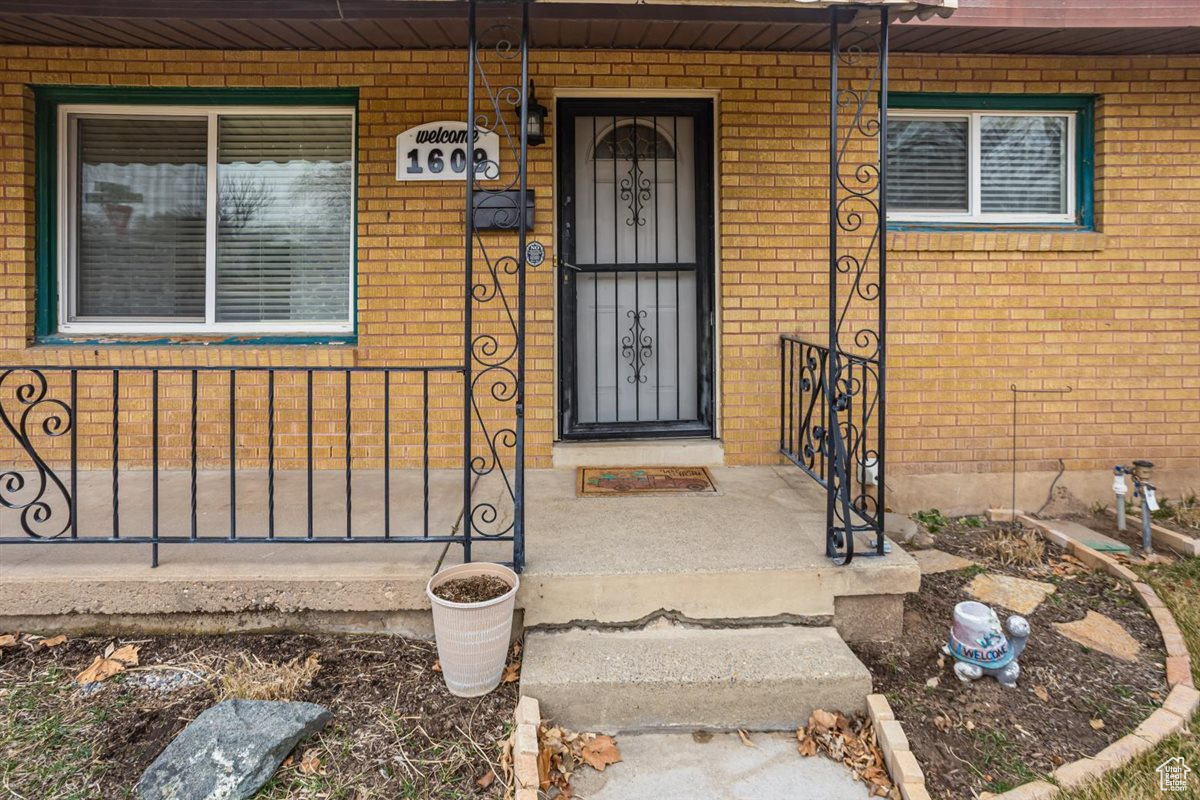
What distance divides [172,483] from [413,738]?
2.60m

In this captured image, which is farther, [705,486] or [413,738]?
[705,486]

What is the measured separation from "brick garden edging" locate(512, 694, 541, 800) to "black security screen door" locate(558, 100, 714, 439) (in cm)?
230

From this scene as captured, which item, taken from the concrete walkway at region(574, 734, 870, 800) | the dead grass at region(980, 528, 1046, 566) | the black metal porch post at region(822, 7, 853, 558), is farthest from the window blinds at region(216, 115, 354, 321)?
the dead grass at region(980, 528, 1046, 566)

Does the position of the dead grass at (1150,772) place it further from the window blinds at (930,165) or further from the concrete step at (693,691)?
the window blinds at (930,165)

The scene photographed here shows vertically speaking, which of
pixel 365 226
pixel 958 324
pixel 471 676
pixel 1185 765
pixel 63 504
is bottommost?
pixel 1185 765

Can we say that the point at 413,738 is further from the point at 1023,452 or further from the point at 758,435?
the point at 1023,452

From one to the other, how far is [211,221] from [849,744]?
455cm

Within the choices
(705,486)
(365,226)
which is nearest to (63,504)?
(365,226)

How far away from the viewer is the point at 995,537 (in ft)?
13.7

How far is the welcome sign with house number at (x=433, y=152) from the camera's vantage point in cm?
435

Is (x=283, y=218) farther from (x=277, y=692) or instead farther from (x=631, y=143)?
(x=277, y=692)

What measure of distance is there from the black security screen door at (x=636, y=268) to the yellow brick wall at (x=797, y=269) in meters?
0.18

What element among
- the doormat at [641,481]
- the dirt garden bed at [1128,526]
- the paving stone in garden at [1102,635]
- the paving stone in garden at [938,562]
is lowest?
the paving stone in garden at [1102,635]

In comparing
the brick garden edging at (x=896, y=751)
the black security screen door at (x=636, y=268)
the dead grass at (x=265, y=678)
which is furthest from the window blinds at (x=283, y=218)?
the brick garden edging at (x=896, y=751)
